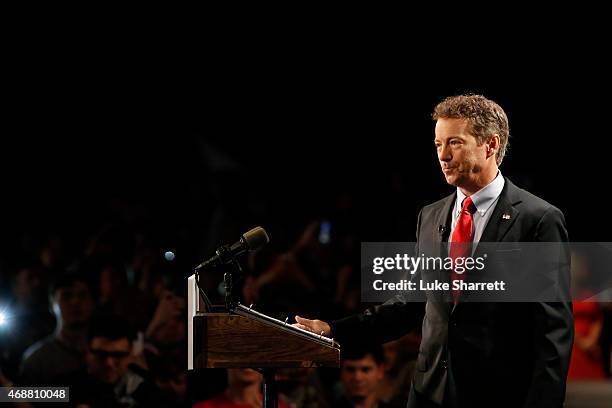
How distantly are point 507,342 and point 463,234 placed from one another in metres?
0.35

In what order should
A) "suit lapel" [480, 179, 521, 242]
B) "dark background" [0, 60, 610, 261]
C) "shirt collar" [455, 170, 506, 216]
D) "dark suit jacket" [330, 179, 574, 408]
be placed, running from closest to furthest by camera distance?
"dark suit jacket" [330, 179, 574, 408], "suit lapel" [480, 179, 521, 242], "shirt collar" [455, 170, 506, 216], "dark background" [0, 60, 610, 261]

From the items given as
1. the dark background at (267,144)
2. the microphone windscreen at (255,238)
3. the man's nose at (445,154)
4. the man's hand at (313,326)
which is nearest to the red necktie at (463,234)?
the man's nose at (445,154)

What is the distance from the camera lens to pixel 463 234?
2.89 m

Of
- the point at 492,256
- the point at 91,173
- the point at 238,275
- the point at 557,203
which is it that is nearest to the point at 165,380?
the point at 238,275

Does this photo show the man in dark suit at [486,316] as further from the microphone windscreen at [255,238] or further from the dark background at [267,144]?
the dark background at [267,144]

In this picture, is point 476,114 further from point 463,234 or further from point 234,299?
point 234,299

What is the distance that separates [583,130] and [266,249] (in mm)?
1993

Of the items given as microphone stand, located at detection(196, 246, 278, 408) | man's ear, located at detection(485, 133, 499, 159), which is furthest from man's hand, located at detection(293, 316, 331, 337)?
man's ear, located at detection(485, 133, 499, 159)

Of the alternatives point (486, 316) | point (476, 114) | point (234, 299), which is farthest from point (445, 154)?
point (234, 299)

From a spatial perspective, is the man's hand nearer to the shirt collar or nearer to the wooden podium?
the wooden podium

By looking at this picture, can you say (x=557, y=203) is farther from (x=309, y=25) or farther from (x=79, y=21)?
(x=79, y=21)

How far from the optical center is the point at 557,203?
18.0 ft

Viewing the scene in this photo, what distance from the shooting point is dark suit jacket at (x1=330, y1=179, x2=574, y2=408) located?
8.72ft

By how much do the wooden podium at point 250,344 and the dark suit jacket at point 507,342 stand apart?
38 cm
